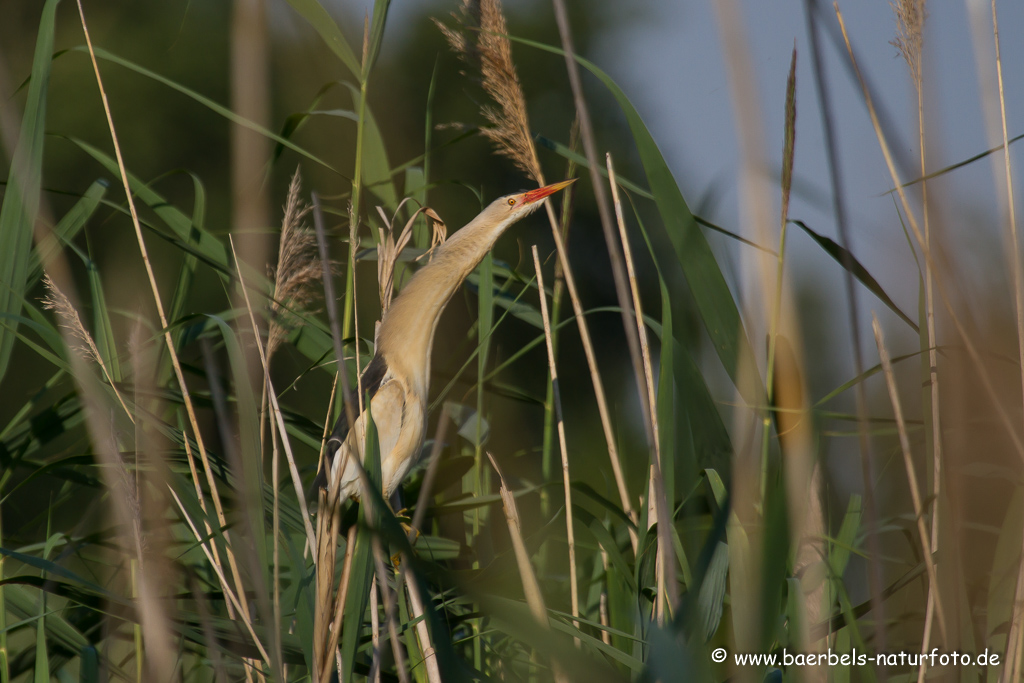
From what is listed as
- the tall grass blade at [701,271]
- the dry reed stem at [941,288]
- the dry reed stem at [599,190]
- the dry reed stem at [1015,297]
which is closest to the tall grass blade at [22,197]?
the dry reed stem at [599,190]

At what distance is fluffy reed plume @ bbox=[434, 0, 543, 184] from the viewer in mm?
1274

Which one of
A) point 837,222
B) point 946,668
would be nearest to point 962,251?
point 837,222

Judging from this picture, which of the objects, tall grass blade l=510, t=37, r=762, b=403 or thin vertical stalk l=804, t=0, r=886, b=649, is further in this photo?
tall grass blade l=510, t=37, r=762, b=403

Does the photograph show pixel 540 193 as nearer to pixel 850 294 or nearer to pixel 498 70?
pixel 498 70

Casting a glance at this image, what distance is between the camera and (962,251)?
1.11 metres

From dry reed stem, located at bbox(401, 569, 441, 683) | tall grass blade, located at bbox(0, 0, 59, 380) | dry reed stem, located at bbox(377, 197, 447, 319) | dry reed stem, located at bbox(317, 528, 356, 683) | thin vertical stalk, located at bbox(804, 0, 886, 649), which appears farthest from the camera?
dry reed stem, located at bbox(377, 197, 447, 319)

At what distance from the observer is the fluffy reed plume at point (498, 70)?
1274 millimetres

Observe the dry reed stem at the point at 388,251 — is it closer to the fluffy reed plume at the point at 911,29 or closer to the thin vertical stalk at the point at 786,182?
the thin vertical stalk at the point at 786,182

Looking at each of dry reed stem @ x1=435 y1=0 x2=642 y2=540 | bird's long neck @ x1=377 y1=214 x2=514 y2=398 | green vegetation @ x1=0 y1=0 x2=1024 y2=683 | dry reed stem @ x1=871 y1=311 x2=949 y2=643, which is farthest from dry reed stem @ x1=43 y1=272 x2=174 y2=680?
dry reed stem @ x1=871 y1=311 x2=949 y2=643

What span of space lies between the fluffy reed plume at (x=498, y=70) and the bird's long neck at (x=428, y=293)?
335 millimetres

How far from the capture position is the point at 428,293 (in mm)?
1656

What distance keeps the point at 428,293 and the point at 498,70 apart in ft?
1.80

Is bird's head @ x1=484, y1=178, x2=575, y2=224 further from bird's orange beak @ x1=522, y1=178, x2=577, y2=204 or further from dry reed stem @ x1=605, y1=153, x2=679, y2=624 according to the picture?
dry reed stem @ x1=605, y1=153, x2=679, y2=624

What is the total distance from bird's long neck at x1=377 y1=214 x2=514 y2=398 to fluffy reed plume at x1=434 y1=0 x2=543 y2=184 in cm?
34
